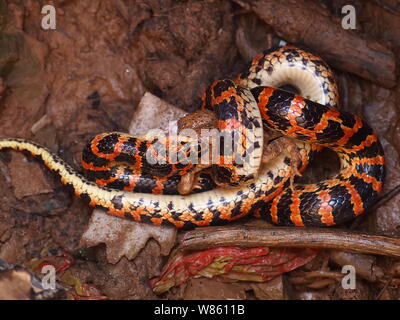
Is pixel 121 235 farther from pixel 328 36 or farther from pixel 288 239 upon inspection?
pixel 328 36

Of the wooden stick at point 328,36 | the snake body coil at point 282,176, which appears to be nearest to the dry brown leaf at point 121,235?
the snake body coil at point 282,176

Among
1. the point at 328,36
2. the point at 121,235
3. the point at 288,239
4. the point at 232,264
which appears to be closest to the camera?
the point at 288,239

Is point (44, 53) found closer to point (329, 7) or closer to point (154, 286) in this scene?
point (154, 286)

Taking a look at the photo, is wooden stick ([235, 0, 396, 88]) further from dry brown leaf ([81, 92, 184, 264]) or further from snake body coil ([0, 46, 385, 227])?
dry brown leaf ([81, 92, 184, 264])

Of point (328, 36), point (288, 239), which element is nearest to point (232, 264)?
point (288, 239)

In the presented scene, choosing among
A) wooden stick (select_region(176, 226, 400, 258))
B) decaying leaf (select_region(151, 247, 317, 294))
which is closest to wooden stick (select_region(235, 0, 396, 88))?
wooden stick (select_region(176, 226, 400, 258))

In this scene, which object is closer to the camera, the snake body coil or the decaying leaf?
the snake body coil

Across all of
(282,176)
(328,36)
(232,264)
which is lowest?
(232,264)
